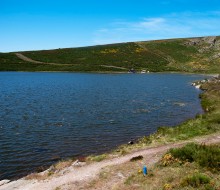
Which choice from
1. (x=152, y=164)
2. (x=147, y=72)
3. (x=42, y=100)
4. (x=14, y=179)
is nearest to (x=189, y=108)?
(x=42, y=100)

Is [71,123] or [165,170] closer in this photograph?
[165,170]

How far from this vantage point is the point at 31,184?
19672 mm

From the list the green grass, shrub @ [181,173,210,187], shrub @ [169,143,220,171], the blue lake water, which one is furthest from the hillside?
shrub @ [181,173,210,187]

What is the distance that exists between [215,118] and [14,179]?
2137cm

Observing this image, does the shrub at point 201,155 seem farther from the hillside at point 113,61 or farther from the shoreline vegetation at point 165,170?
the hillside at point 113,61

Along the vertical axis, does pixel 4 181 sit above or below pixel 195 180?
below

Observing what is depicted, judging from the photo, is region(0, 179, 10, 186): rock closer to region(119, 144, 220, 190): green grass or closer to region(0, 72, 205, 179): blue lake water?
region(0, 72, 205, 179): blue lake water

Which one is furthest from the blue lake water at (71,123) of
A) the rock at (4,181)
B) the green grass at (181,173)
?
the green grass at (181,173)

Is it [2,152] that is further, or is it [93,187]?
[2,152]

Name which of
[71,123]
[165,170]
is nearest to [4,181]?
[165,170]

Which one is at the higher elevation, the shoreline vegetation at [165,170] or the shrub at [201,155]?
the shrub at [201,155]

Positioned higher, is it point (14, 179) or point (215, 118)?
point (215, 118)

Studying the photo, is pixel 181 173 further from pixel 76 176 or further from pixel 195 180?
pixel 76 176

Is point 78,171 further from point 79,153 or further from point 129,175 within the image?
point 79,153
